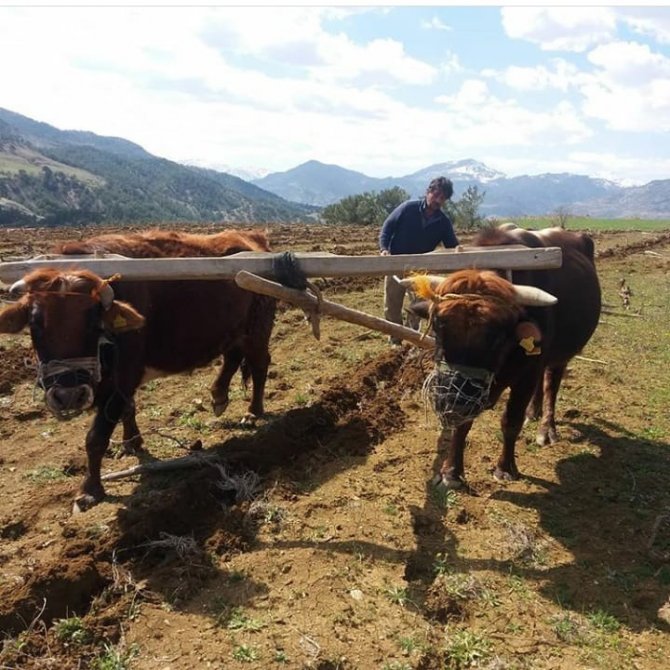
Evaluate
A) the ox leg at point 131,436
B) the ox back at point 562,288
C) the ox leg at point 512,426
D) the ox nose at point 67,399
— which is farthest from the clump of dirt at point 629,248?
the ox nose at point 67,399

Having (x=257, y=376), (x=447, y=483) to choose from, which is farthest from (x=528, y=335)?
(x=257, y=376)

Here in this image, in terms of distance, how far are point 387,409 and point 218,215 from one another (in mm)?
161591

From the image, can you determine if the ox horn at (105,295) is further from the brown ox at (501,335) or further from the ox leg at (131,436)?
the brown ox at (501,335)

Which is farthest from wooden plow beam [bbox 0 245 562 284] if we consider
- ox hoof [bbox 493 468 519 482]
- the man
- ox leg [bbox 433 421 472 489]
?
the man

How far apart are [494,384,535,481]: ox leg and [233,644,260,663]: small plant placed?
317 centimetres

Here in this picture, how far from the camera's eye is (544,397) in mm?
7664

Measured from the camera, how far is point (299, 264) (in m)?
5.22

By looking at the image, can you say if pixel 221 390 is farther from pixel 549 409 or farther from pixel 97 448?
pixel 549 409

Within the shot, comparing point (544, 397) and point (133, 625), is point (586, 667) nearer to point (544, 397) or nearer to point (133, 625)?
point (133, 625)

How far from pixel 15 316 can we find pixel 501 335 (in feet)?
12.5

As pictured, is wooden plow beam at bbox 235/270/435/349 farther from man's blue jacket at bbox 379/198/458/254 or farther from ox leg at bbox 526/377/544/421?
man's blue jacket at bbox 379/198/458/254

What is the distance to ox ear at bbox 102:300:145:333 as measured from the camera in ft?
16.0

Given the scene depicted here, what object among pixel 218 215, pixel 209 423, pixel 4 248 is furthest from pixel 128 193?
pixel 209 423

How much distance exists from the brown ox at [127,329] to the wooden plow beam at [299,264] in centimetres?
23
